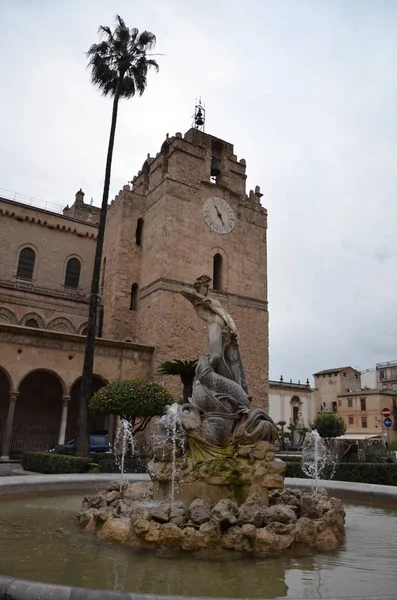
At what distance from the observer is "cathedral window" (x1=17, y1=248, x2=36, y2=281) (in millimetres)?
30484

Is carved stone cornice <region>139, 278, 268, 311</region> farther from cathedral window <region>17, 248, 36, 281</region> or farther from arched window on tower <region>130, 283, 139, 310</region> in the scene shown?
cathedral window <region>17, 248, 36, 281</region>

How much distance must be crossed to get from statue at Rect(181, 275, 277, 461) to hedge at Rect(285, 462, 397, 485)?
21.1ft

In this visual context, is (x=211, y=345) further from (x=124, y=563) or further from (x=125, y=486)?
(x=124, y=563)

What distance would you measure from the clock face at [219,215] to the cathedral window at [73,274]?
9.76m

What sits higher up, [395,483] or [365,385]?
[365,385]

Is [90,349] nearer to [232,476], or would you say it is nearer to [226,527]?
[232,476]

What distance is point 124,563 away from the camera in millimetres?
4395

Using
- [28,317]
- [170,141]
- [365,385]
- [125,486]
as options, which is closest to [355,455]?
[125,486]

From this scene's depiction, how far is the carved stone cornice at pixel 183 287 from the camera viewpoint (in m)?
26.7

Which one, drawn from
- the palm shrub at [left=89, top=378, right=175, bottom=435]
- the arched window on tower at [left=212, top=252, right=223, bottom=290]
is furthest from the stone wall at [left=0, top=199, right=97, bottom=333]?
the palm shrub at [left=89, top=378, right=175, bottom=435]

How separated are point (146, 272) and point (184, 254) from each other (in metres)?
2.68

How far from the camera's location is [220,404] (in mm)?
6598

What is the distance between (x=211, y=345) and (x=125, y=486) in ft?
8.76

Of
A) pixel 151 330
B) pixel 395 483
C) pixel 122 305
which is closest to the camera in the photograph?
pixel 395 483
